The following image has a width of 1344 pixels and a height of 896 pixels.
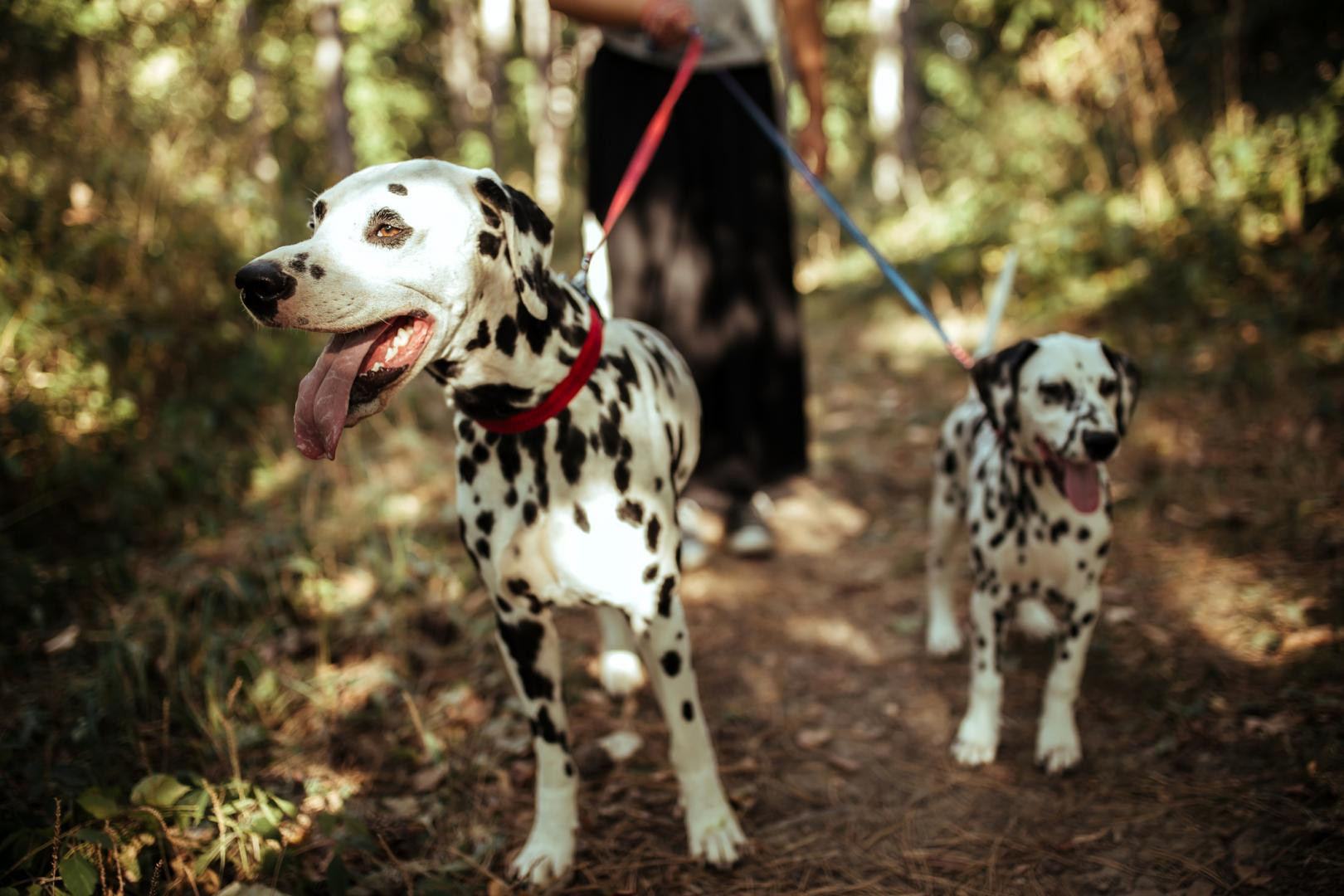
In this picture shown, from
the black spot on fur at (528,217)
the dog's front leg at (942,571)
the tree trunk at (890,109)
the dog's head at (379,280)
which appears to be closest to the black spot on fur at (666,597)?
the dog's head at (379,280)

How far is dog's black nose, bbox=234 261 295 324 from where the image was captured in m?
1.72

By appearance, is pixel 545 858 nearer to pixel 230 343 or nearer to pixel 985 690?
pixel 985 690

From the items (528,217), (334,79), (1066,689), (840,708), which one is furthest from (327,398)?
(334,79)

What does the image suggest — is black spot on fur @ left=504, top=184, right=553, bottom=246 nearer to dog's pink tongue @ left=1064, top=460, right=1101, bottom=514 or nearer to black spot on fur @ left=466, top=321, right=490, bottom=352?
black spot on fur @ left=466, top=321, right=490, bottom=352

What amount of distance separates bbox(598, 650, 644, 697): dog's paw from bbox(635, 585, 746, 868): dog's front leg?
79 cm

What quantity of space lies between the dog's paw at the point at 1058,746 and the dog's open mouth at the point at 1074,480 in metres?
0.74

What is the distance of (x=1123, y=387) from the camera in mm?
2697

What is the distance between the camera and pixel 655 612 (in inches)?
93.8

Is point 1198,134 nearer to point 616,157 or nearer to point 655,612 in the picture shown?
point 616,157

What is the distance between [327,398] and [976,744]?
234 centimetres

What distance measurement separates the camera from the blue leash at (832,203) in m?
3.09

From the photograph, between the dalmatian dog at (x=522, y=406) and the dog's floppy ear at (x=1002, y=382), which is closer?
the dalmatian dog at (x=522, y=406)

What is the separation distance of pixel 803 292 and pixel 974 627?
822cm

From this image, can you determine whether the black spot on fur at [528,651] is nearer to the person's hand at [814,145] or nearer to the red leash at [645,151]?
the red leash at [645,151]
